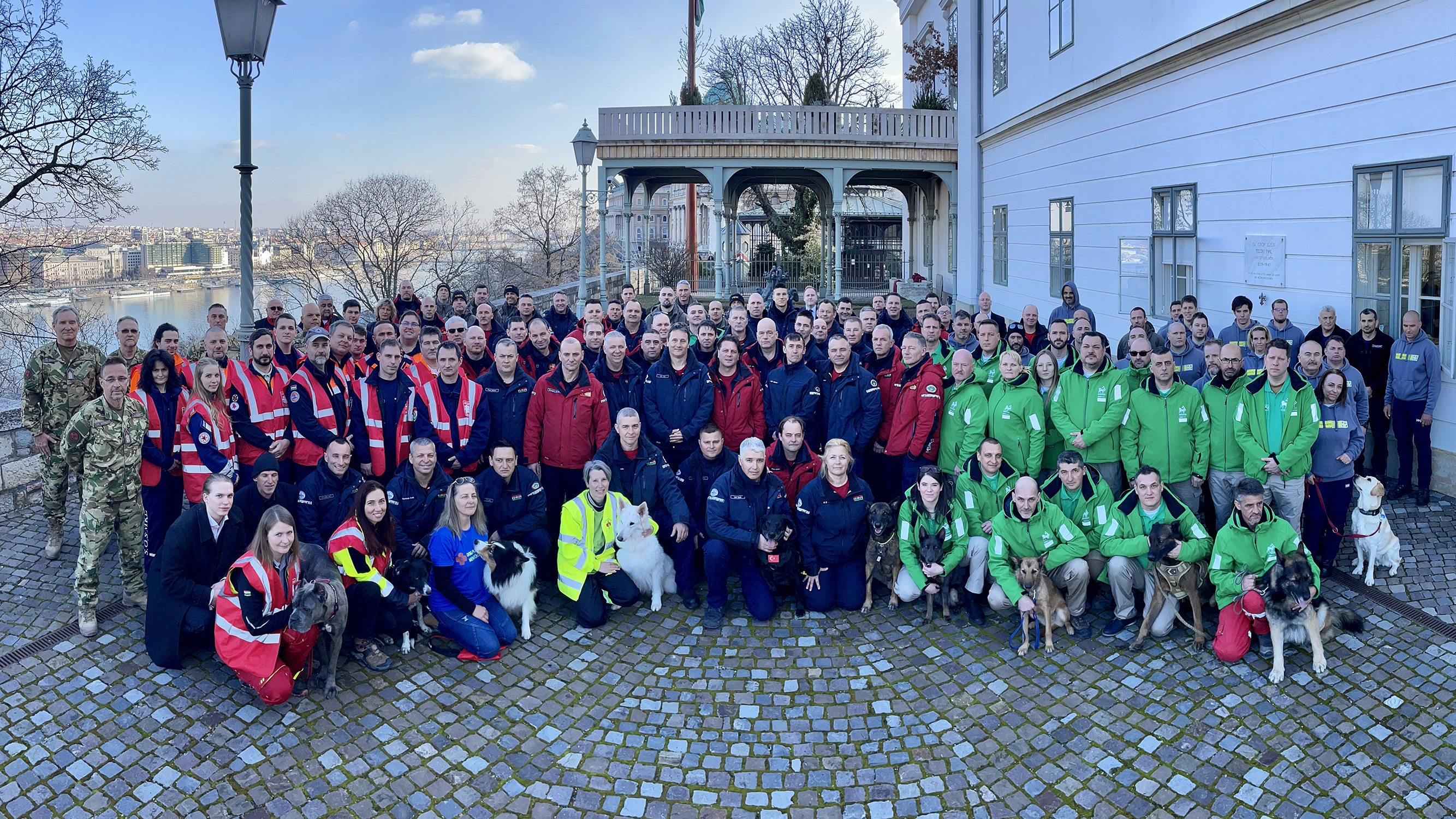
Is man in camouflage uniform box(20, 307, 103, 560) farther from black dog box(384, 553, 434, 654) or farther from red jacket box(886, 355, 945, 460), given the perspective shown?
red jacket box(886, 355, 945, 460)

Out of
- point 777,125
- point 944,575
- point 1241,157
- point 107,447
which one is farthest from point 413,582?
point 777,125

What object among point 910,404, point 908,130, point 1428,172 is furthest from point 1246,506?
point 908,130

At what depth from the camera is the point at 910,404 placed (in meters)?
7.61

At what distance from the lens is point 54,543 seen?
7.54m

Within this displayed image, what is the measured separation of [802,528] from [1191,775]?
2.93m

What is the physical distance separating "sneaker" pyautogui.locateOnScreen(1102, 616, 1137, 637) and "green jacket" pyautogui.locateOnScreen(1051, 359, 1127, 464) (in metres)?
1.45

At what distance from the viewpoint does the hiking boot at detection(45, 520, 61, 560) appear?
7504 millimetres

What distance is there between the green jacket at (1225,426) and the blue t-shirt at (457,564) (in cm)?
537

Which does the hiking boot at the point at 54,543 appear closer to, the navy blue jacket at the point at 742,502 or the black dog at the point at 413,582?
the black dog at the point at 413,582

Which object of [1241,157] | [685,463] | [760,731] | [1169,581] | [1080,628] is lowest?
[760,731]

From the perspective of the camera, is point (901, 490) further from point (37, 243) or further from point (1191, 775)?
point (37, 243)

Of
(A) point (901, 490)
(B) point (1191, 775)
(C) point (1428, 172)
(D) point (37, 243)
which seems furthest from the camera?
(D) point (37, 243)

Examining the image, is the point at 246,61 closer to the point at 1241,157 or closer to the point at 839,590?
the point at 839,590

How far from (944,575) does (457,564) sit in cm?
334
